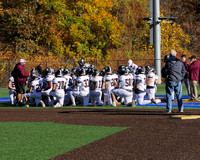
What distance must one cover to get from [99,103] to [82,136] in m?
8.28

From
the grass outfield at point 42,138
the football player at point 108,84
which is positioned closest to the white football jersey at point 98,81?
the football player at point 108,84

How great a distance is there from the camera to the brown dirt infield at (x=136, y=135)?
26.0 ft

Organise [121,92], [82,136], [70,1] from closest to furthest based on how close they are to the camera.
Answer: [82,136], [121,92], [70,1]

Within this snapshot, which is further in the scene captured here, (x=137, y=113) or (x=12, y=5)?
(x=12, y=5)

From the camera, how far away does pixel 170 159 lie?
7.52 meters

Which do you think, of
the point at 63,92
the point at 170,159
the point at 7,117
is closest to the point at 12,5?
the point at 63,92

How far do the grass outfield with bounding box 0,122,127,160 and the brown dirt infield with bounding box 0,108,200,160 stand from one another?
352 millimetres

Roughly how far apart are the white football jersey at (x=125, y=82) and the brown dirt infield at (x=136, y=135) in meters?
2.41

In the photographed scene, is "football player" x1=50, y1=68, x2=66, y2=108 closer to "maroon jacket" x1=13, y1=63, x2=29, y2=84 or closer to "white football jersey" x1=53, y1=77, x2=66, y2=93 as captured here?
"white football jersey" x1=53, y1=77, x2=66, y2=93

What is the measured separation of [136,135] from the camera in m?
10.0

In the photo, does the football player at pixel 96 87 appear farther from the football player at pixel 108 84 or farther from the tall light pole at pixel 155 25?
the tall light pole at pixel 155 25

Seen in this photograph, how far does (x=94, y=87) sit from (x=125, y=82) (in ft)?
4.74

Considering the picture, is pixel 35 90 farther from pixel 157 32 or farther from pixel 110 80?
pixel 157 32

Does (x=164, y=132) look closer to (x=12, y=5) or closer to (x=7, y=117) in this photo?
(x=7, y=117)
